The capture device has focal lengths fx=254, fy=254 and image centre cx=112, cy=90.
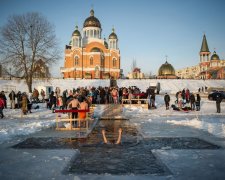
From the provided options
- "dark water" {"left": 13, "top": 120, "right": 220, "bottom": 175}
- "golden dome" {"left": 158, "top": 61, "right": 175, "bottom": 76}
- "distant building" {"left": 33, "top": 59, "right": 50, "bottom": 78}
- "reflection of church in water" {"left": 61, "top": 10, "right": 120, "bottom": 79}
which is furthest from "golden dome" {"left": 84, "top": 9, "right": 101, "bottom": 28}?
"dark water" {"left": 13, "top": 120, "right": 220, "bottom": 175}

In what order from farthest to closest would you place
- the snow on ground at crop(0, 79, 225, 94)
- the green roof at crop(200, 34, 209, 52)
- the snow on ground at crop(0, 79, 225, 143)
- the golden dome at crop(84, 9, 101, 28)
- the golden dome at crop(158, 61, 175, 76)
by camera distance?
the green roof at crop(200, 34, 209, 52) < the golden dome at crop(158, 61, 175, 76) < the golden dome at crop(84, 9, 101, 28) < the snow on ground at crop(0, 79, 225, 94) < the snow on ground at crop(0, 79, 225, 143)

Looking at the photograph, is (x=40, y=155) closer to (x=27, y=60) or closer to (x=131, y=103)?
(x=131, y=103)

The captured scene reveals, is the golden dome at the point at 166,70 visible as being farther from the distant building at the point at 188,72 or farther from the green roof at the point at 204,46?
the distant building at the point at 188,72

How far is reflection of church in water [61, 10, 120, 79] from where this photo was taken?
6351cm

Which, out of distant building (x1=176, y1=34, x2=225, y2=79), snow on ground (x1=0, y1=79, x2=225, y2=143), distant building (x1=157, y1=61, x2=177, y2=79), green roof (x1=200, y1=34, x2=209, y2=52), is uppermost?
green roof (x1=200, y1=34, x2=209, y2=52)

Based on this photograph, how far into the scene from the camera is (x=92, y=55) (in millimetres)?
63500

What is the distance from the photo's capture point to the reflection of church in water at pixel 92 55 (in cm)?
6351

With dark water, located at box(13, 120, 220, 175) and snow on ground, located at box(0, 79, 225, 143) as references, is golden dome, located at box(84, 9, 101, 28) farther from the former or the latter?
dark water, located at box(13, 120, 220, 175)

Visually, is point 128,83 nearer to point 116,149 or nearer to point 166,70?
point 166,70

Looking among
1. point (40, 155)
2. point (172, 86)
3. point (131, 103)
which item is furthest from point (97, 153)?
point (172, 86)

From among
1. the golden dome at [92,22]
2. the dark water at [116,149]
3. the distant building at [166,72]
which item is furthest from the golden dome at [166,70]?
the dark water at [116,149]

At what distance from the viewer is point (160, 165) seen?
629 centimetres

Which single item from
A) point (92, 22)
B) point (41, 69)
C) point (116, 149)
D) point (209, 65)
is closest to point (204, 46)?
point (209, 65)

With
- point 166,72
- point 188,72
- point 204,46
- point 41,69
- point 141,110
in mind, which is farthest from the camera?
point 188,72
